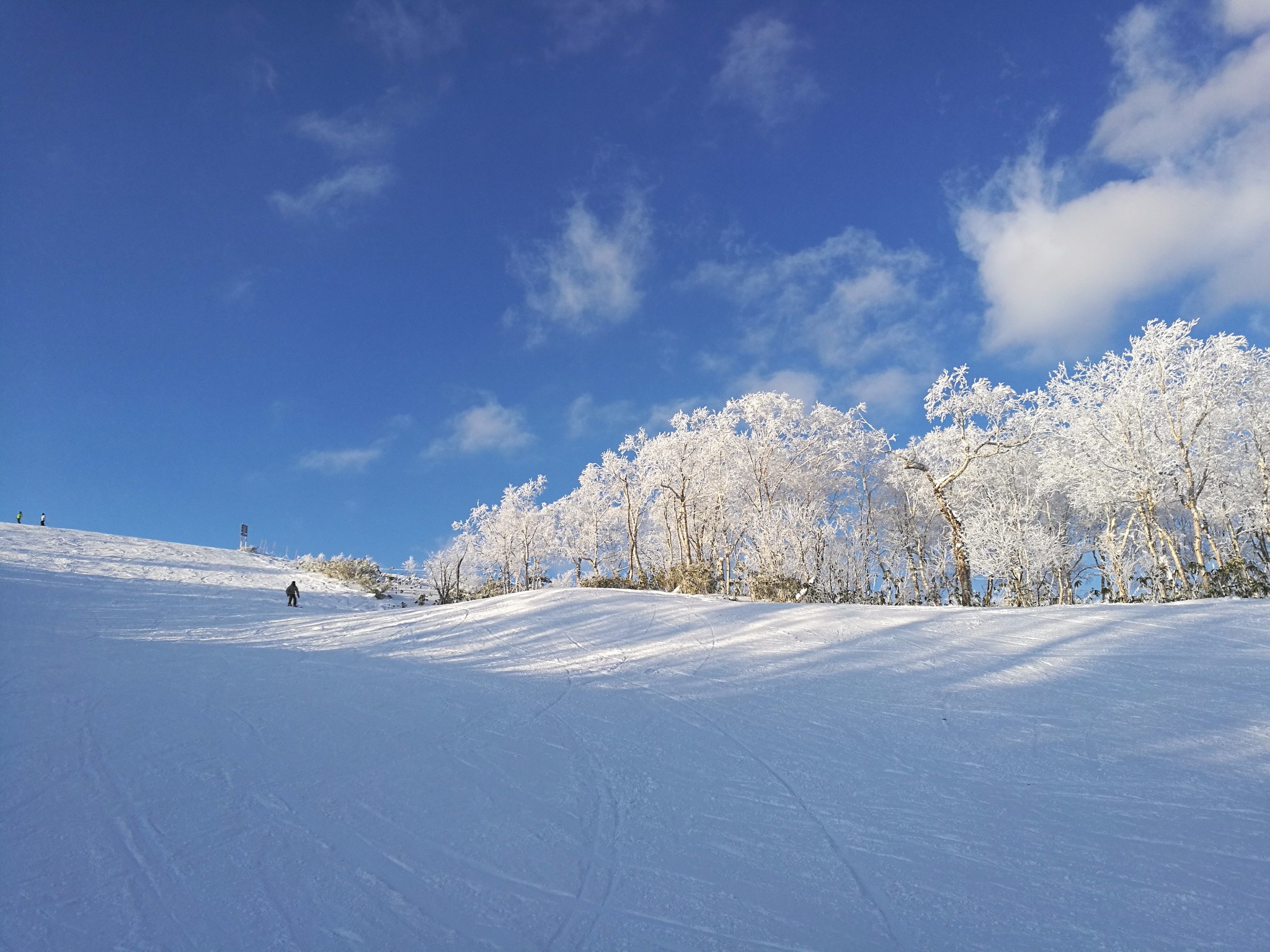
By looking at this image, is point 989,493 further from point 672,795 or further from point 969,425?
point 672,795

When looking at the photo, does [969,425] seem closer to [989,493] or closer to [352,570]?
[989,493]

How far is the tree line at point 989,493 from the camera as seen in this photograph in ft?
73.4

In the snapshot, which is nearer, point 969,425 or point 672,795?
point 672,795

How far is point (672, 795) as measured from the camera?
548 cm

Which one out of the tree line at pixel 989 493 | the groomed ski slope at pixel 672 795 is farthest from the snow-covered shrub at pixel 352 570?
the groomed ski slope at pixel 672 795

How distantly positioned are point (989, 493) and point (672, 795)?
101ft

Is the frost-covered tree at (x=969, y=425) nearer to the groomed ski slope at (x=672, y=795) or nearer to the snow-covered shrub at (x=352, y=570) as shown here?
the groomed ski slope at (x=672, y=795)

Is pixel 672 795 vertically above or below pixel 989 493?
below

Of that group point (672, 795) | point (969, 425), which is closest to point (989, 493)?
point (969, 425)

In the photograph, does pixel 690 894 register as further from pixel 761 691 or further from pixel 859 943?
pixel 761 691

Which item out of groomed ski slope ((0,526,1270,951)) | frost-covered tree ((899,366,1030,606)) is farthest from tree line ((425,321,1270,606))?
groomed ski slope ((0,526,1270,951))

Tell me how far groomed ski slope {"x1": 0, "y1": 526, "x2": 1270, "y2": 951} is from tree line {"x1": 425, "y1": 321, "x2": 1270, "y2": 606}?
28.8 feet

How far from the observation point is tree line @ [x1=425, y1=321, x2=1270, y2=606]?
2236 cm

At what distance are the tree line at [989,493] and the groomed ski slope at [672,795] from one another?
8.77 meters
